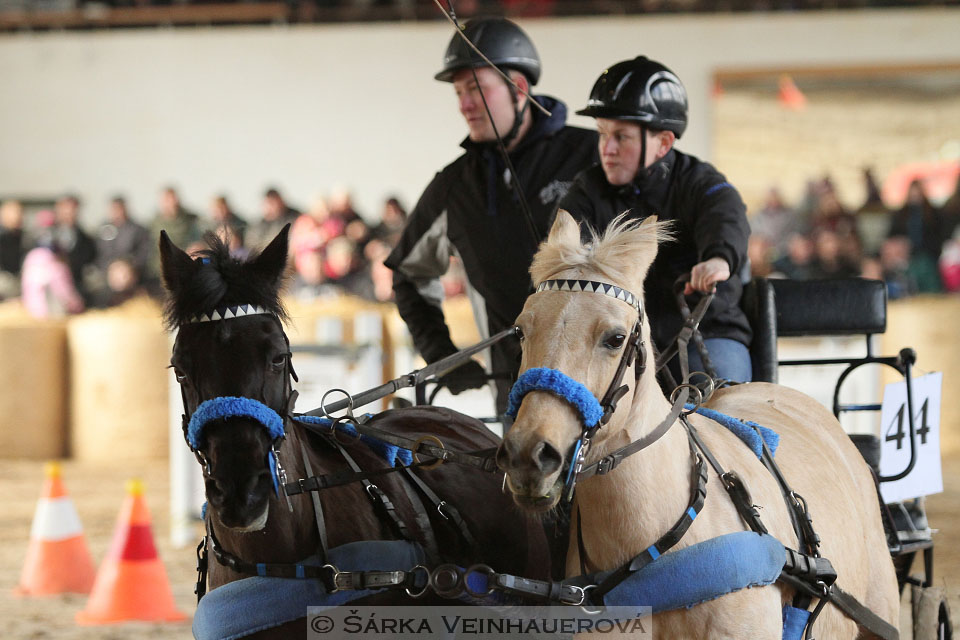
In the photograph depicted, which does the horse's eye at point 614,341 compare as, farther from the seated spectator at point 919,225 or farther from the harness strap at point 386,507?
the seated spectator at point 919,225

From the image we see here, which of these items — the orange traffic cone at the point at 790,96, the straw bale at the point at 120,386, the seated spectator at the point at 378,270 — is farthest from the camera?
the orange traffic cone at the point at 790,96

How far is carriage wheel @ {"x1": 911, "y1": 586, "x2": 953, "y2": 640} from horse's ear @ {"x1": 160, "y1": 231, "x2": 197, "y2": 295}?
8.14ft

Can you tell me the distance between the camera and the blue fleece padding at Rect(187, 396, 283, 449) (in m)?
2.29

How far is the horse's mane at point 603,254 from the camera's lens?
225 centimetres

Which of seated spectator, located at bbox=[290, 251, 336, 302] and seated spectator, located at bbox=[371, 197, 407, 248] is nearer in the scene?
seated spectator, located at bbox=[290, 251, 336, 302]

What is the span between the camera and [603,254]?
7.41 feet

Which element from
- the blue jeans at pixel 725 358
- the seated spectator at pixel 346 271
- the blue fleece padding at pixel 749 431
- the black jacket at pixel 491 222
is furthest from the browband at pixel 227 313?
the seated spectator at pixel 346 271

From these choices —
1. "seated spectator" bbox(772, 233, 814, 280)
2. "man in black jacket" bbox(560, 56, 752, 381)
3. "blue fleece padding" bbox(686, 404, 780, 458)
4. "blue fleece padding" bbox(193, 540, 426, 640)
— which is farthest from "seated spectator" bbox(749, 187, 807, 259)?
"blue fleece padding" bbox(193, 540, 426, 640)

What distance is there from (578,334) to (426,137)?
12668 mm

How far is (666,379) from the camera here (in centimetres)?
328

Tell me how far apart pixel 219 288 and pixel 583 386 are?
867 mm

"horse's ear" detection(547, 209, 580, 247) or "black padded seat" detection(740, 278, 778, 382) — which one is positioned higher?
"horse's ear" detection(547, 209, 580, 247)

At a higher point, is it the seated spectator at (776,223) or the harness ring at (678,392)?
the seated spectator at (776,223)

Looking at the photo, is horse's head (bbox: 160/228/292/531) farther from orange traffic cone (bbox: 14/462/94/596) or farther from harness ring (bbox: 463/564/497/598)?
orange traffic cone (bbox: 14/462/94/596)
